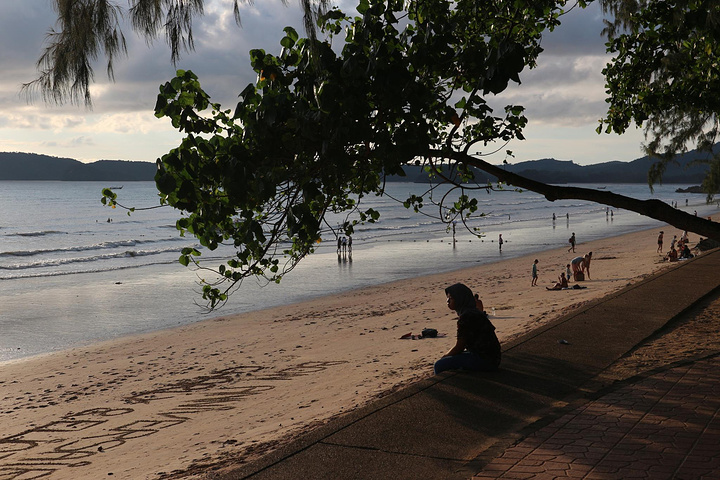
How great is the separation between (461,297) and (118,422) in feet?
20.6

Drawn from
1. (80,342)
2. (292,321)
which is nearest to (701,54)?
(292,321)

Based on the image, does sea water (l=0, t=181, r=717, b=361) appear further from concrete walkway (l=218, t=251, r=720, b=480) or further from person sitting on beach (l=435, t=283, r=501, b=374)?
concrete walkway (l=218, t=251, r=720, b=480)

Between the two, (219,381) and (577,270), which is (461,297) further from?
(577,270)

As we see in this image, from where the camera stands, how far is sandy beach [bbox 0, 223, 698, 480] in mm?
8305

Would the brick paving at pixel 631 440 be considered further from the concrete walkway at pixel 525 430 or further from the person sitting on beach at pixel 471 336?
the person sitting on beach at pixel 471 336

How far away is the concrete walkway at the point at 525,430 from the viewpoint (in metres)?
4.88

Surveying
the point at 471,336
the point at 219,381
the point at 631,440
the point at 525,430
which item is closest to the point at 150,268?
the point at 219,381

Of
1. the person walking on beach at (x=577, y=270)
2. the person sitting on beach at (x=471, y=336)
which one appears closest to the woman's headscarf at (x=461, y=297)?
the person sitting on beach at (x=471, y=336)

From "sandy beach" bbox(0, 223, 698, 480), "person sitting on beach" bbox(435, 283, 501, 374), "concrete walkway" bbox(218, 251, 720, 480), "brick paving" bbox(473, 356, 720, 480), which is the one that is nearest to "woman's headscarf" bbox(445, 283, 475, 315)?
"person sitting on beach" bbox(435, 283, 501, 374)

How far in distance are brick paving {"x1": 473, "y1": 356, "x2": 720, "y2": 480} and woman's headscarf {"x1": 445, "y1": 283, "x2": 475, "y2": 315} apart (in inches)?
64.0

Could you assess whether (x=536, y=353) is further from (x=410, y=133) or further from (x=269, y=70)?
(x=269, y=70)

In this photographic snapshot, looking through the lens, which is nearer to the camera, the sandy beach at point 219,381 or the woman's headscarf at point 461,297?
the woman's headscarf at point 461,297

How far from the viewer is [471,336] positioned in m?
7.34

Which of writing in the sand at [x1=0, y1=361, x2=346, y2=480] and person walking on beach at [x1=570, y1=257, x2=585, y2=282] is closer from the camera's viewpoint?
writing in the sand at [x1=0, y1=361, x2=346, y2=480]
